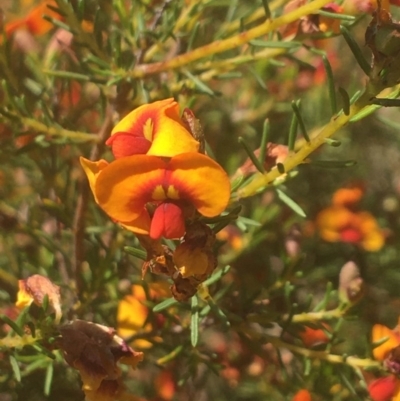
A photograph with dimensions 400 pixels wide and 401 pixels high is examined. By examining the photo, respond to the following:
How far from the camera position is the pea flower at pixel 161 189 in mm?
534

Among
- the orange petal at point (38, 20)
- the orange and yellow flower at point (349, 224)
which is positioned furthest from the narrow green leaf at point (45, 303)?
the orange and yellow flower at point (349, 224)

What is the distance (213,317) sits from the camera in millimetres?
897

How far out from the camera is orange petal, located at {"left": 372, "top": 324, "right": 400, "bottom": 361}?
80cm

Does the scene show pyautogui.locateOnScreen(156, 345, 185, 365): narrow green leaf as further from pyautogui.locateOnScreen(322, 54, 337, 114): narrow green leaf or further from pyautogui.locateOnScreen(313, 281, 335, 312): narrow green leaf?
pyautogui.locateOnScreen(322, 54, 337, 114): narrow green leaf

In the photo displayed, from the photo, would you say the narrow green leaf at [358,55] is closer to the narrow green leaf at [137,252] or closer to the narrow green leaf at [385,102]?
the narrow green leaf at [385,102]

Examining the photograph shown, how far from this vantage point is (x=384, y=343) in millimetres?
806

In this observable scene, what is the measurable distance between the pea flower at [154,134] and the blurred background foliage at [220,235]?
0.53ft

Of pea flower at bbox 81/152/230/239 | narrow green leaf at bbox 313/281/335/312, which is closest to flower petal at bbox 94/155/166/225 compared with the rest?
pea flower at bbox 81/152/230/239

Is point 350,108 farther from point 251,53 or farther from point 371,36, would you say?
point 251,53

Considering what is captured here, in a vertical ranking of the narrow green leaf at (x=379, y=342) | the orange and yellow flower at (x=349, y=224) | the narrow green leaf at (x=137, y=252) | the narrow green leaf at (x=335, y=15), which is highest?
the narrow green leaf at (x=335, y=15)

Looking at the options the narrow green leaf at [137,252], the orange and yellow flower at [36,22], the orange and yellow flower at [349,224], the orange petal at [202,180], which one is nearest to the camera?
the orange petal at [202,180]

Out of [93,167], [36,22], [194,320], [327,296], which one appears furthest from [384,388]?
[36,22]

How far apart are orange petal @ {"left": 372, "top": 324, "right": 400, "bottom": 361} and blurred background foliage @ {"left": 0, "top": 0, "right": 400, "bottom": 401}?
→ 2cm

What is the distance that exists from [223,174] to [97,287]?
41 centimetres
